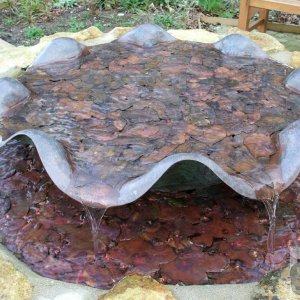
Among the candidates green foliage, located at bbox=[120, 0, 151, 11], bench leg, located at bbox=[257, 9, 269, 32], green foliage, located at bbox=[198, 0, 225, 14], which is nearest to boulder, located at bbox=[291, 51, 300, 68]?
bench leg, located at bbox=[257, 9, 269, 32]

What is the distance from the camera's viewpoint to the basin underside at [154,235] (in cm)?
167

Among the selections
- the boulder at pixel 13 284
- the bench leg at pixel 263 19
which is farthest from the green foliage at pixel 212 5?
the boulder at pixel 13 284

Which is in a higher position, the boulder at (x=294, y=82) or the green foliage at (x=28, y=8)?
the boulder at (x=294, y=82)

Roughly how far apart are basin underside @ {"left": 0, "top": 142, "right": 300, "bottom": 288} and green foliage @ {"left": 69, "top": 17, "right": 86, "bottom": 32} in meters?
3.07

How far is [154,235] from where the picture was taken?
5.92ft

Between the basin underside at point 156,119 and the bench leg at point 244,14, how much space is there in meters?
1.36

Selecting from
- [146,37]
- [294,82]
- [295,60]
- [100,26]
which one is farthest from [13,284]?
[100,26]

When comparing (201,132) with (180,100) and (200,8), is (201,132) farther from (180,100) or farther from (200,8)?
(200,8)

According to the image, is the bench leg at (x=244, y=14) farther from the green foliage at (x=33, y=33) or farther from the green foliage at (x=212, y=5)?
the green foliage at (x=33, y=33)

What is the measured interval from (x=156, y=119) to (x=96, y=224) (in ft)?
1.73

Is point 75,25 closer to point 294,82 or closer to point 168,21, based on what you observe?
point 168,21

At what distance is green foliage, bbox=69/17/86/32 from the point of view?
486cm

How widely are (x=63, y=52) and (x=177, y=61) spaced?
23.5 inches

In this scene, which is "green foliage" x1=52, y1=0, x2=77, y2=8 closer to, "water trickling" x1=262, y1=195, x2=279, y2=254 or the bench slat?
the bench slat
